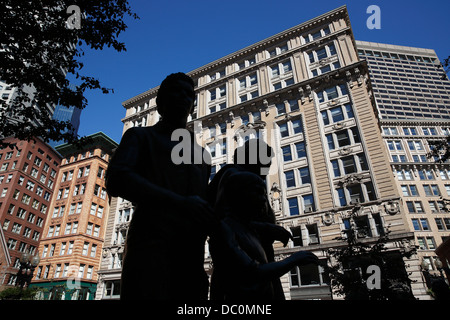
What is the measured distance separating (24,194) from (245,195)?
221 ft

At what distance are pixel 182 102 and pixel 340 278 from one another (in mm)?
14438

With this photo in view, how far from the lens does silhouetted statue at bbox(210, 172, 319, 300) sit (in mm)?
1450

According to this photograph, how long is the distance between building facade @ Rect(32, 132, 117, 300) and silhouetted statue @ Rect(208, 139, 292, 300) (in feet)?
123

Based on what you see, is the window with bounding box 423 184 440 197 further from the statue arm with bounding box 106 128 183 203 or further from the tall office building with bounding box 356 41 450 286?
the statue arm with bounding box 106 128 183 203

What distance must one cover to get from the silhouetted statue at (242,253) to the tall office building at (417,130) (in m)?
18.6

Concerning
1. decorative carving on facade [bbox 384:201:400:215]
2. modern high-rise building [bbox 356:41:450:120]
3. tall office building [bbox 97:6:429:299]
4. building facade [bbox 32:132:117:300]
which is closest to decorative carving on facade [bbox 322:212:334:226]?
tall office building [bbox 97:6:429:299]

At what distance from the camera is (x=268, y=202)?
242 centimetres

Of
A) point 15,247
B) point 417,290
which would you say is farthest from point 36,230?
point 417,290

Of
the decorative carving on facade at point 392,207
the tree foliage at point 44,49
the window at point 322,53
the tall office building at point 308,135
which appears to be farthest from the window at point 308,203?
the tree foliage at point 44,49

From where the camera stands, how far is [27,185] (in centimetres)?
5447

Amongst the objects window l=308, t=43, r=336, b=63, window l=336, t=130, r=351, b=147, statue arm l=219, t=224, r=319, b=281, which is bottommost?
statue arm l=219, t=224, r=319, b=281

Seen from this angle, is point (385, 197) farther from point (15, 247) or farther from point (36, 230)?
point (36, 230)

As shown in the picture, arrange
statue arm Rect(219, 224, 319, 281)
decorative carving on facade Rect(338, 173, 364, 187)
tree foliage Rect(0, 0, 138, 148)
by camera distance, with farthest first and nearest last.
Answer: decorative carving on facade Rect(338, 173, 364, 187) < tree foliage Rect(0, 0, 138, 148) < statue arm Rect(219, 224, 319, 281)

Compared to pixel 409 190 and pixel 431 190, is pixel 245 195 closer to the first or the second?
pixel 409 190
